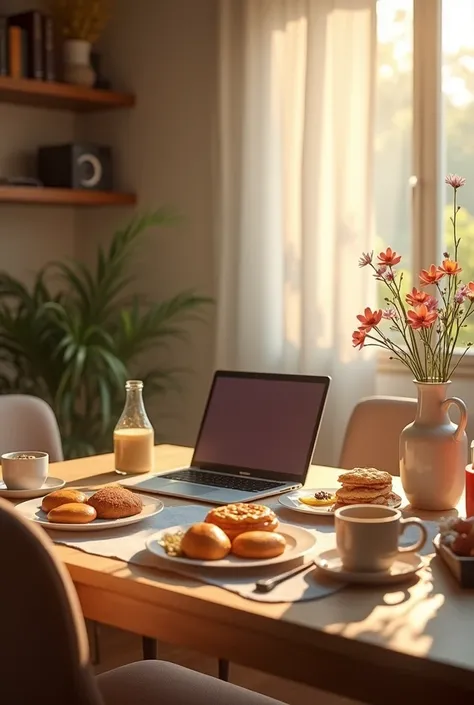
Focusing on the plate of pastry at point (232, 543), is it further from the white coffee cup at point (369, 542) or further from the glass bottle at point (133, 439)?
the glass bottle at point (133, 439)

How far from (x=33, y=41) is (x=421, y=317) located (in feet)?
8.65

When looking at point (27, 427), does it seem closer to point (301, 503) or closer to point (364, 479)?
point (301, 503)

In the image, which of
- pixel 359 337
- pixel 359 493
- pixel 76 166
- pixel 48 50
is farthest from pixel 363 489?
pixel 48 50

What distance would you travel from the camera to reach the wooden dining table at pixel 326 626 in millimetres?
1059

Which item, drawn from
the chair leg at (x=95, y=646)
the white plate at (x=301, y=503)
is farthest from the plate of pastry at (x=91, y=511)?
the chair leg at (x=95, y=646)

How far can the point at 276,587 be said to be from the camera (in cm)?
127

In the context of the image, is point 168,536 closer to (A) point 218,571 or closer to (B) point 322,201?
(A) point 218,571

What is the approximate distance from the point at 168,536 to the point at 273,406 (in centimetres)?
64

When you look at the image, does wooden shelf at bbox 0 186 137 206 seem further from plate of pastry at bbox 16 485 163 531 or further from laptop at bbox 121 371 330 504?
plate of pastry at bbox 16 485 163 531

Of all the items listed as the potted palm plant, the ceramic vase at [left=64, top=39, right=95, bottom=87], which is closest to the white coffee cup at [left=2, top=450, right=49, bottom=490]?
the potted palm plant

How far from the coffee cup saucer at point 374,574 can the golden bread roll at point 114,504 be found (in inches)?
14.1

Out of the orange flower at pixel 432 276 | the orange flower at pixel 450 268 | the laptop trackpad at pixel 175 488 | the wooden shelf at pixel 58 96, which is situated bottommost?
the laptop trackpad at pixel 175 488

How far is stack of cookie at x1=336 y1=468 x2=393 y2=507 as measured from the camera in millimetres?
1609

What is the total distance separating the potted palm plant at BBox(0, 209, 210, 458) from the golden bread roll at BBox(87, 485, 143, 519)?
67.9 inches
